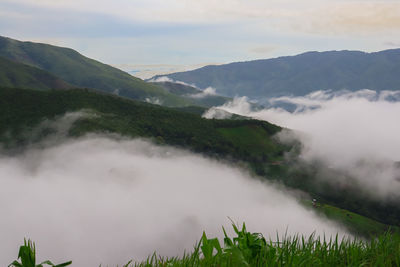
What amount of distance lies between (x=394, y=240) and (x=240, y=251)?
255 centimetres

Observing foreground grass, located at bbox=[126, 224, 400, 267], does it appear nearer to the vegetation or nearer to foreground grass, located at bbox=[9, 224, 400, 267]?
foreground grass, located at bbox=[9, 224, 400, 267]

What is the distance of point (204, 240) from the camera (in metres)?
3.92

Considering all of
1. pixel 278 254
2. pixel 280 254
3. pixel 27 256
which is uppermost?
pixel 27 256

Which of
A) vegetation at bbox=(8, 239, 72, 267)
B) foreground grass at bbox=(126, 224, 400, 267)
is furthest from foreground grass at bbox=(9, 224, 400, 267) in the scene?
vegetation at bbox=(8, 239, 72, 267)

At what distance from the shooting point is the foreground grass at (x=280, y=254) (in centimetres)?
388

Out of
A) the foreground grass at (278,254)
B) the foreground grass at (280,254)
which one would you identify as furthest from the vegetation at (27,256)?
the foreground grass at (280,254)

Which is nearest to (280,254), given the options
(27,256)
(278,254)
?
(278,254)

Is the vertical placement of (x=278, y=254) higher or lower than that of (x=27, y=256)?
lower

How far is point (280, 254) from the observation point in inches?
153

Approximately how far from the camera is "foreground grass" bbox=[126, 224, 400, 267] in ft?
12.7

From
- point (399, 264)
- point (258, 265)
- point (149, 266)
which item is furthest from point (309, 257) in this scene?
point (149, 266)

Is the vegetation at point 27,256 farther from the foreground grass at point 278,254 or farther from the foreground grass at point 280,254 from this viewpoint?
the foreground grass at point 280,254

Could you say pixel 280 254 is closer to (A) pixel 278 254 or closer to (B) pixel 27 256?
(A) pixel 278 254

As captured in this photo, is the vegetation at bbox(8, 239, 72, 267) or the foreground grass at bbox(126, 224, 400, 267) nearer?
the vegetation at bbox(8, 239, 72, 267)
